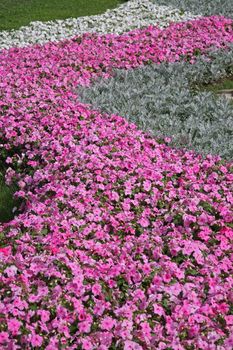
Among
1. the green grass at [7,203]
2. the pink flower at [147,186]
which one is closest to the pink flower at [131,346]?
the pink flower at [147,186]

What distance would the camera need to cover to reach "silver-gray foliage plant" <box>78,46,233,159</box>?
667cm

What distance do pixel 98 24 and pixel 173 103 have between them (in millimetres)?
5771

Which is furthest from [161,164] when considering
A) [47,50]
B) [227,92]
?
[47,50]

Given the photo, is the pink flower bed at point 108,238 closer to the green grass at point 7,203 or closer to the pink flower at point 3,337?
the pink flower at point 3,337

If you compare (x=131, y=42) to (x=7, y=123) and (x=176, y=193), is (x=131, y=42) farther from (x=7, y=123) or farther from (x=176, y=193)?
(x=176, y=193)

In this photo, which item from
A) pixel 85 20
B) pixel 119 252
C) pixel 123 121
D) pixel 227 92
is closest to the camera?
pixel 119 252

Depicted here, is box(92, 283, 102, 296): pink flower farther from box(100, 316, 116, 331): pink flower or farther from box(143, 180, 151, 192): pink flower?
box(143, 180, 151, 192): pink flower

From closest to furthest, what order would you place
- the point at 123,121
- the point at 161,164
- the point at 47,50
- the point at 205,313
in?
the point at 205,313 → the point at 161,164 → the point at 123,121 → the point at 47,50

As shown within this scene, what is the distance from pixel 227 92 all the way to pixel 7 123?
3799 millimetres

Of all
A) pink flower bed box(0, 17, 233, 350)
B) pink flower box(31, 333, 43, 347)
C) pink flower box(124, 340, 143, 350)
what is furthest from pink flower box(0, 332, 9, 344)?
pink flower box(124, 340, 143, 350)

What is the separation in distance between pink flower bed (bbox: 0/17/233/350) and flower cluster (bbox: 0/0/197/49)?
4.75 metres

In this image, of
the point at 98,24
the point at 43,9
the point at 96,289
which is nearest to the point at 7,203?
→ the point at 96,289

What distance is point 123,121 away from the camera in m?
6.94

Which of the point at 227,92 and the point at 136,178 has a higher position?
the point at 136,178
